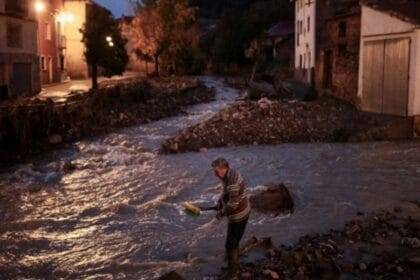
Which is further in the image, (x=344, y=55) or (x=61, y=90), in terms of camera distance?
(x=61, y=90)

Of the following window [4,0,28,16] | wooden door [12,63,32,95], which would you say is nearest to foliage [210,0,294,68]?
window [4,0,28,16]

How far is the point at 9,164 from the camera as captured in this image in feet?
60.8

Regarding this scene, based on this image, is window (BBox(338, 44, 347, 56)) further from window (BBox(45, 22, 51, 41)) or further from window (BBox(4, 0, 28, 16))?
window (BBox(45, 22, 51, 41))

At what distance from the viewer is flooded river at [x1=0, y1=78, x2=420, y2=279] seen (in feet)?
32.1

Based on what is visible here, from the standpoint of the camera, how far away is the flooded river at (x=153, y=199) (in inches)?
385

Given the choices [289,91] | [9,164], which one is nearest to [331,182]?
[9,164]

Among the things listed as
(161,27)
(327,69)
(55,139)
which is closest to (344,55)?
(327,69)

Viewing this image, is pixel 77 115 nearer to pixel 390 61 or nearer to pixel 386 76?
pixel 386 76

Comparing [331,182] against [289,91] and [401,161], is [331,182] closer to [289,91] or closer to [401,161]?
[401,161]

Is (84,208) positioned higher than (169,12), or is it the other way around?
(169,12)

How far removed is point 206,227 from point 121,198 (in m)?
3.62

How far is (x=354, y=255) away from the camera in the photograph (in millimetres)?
9109

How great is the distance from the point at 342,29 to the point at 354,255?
2010 cm

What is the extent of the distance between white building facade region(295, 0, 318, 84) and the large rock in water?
22.2 meters
